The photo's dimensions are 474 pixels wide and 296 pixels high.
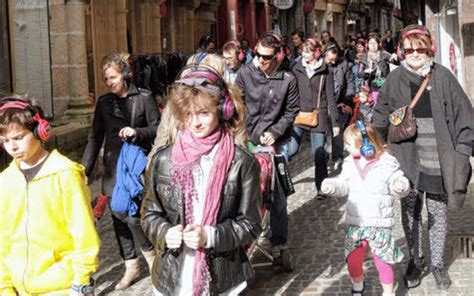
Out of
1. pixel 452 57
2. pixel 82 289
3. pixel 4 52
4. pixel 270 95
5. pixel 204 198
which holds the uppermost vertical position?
pixel 4 52

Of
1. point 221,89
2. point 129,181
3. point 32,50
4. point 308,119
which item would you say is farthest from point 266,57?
point 32,50

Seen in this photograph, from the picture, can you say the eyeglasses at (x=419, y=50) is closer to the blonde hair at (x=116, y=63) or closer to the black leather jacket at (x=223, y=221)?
the blonde hair at (x=116, y=63)

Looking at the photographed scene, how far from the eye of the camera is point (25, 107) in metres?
3.57

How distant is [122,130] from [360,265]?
1766mm

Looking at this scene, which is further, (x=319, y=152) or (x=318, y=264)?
(x=319, y=152)

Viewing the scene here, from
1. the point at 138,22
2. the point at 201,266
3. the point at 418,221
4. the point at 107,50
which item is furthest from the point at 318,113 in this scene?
the point at 138,22

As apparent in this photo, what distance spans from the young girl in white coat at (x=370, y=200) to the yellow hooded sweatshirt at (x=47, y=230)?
6.60 feet

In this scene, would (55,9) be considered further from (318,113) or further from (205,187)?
(205,187)

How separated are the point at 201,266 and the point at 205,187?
1.02ft

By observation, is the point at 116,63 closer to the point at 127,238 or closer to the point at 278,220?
the point at 127,238

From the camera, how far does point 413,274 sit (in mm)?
5746

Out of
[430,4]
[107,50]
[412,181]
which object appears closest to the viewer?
[412,181]

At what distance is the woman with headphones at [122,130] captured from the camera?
19.4 ft

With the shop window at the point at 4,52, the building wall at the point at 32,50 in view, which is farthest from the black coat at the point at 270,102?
the building wall at the point at 32,50
